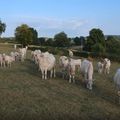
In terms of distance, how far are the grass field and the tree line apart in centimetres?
7259

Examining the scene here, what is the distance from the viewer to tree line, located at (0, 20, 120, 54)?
366 feet

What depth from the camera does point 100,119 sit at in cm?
1864

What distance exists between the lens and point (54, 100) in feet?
72.2

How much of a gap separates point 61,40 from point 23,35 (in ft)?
61.1

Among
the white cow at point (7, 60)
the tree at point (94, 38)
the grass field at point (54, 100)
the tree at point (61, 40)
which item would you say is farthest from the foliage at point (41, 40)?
the grass field at point (54, 100)

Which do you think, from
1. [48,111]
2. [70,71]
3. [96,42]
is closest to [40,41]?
[96,42]

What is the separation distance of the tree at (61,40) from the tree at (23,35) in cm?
1351

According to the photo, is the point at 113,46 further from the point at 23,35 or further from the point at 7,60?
the point at 7,60

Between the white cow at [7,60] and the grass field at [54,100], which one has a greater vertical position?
the white cow at [7,60]

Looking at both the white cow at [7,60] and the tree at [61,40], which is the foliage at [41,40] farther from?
the white cow at [7,60]

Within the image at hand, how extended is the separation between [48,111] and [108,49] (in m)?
95.3

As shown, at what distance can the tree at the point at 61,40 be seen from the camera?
139 meters

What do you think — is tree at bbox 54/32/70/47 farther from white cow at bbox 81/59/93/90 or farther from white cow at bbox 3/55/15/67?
white cow at bbox 81/59/93/90

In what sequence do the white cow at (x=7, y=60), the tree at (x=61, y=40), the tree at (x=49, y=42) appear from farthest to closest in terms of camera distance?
the tree at (x=49, y=42)
the tree at (x=61, y=40)
the white cow at (x=7, y=60)
